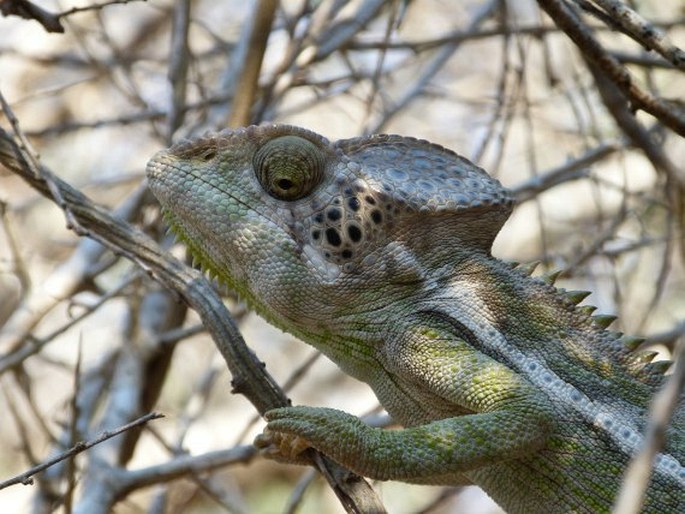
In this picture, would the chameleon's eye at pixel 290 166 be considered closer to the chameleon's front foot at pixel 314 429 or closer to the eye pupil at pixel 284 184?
the eye pupil at pixel 284 184

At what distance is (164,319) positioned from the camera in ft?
15.2

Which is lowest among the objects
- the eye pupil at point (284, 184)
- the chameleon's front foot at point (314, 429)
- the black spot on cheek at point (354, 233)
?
the chameleon's front foot at point (314, 429)

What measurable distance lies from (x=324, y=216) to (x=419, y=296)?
399 millimetres

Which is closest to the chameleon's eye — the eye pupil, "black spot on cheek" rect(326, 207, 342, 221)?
the eye pupil

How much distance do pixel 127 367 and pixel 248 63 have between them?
57.5 inches

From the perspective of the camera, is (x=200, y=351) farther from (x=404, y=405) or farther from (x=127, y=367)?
(x=404, y=405)

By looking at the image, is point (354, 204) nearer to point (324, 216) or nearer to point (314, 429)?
point (324, 216)

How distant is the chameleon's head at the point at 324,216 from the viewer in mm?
3152

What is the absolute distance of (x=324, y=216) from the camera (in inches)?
124

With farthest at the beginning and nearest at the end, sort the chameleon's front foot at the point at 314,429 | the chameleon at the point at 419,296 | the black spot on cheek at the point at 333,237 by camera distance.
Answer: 1. the black spot on cheek at the point at 333,237
2. the chameleon at the point at 419,296
3. the chameleon's front foot at the point at 314,429

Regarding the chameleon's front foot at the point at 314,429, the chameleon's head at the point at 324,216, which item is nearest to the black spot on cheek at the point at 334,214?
the chameleon's head at the point at 324,216

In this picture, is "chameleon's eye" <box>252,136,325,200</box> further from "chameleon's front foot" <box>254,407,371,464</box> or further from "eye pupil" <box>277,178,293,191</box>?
"chameleon's front foot" <box>254,407,371,464</box>

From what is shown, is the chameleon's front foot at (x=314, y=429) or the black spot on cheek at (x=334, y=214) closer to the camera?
the chameleon's front foot at (x=314, y=429)

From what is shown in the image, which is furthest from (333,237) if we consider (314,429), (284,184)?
(314,429)
